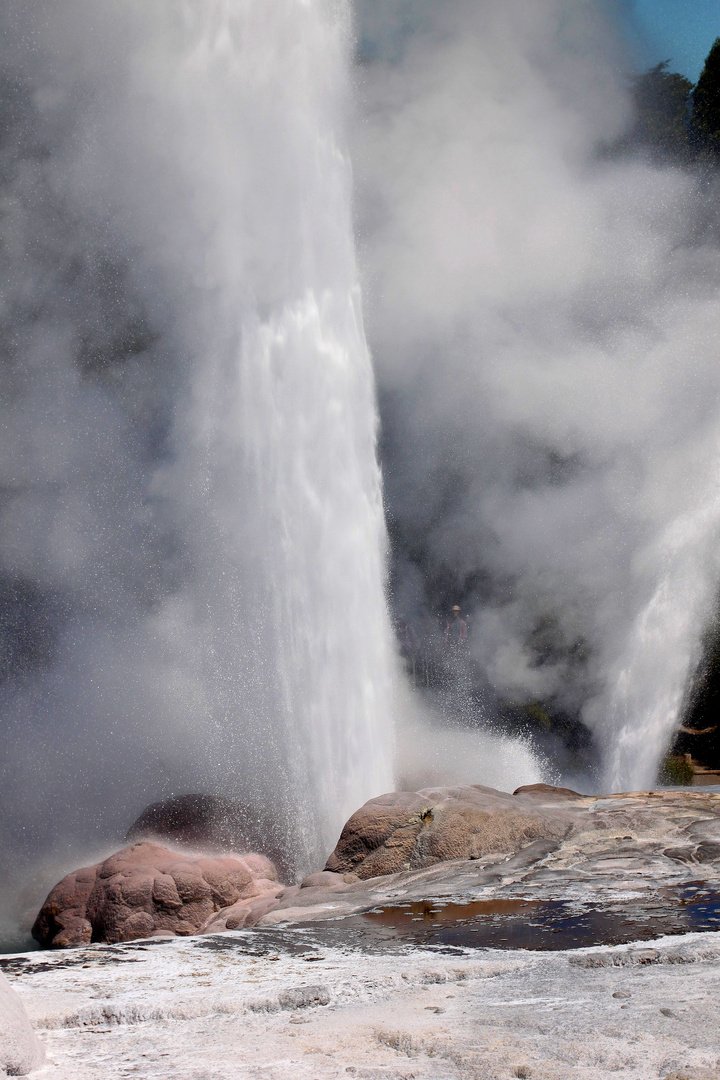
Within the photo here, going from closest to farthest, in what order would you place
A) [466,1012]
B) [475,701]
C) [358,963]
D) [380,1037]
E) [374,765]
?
[380,1037] → [466,1012] → [358,963] → [374,765] → [475,701]

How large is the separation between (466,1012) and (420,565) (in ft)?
117

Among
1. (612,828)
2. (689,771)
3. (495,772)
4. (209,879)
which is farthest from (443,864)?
(689,771)

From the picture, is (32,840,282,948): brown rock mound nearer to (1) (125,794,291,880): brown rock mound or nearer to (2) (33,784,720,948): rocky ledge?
(2) (33,784,720,948): rocky ledge

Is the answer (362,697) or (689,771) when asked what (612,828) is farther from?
(689,771)

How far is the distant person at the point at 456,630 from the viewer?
34344 millimetres

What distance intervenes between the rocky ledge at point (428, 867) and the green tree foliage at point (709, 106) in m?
28.3

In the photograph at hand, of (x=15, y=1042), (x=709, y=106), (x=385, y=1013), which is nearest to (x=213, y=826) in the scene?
(x=385, y=1013)

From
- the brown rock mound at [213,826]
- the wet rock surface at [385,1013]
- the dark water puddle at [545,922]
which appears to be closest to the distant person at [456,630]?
the brown rock mound at [213,826]

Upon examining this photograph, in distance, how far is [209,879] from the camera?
26.9ft

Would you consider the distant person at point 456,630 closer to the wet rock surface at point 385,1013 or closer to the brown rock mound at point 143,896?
the brown rock mound at point 143,896

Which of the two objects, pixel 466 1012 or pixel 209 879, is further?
pixel 209 879

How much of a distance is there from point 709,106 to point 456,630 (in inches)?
865

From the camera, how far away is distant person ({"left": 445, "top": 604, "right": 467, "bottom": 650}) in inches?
1352

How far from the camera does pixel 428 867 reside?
264 inches
